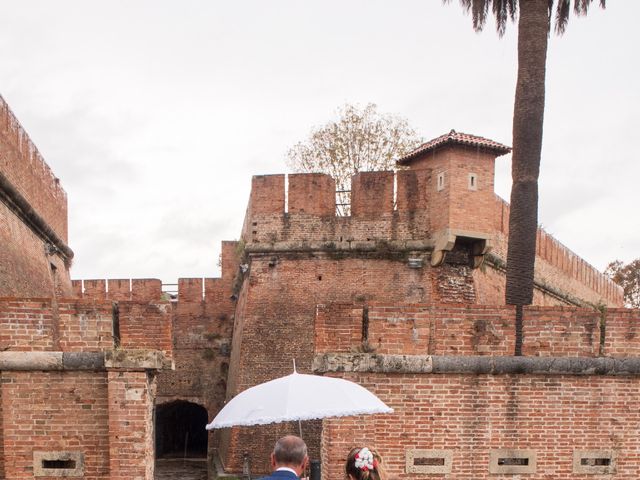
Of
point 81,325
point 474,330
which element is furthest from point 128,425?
point 474,330

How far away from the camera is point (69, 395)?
841 cm

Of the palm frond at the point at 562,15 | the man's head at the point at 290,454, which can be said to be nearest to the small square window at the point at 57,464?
the man's head at the point at 290,454

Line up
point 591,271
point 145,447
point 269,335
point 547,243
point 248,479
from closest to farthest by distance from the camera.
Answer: point 145,447 → point 248,479 → point 269,335 → point 547,243 → point 591,271

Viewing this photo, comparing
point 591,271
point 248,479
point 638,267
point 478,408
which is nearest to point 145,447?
point 478,408

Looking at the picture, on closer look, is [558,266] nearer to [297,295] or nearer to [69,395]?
[297,295]

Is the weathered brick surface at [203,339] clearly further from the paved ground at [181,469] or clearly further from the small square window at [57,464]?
the small square window at [57,464]

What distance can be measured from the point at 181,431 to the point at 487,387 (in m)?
20.4

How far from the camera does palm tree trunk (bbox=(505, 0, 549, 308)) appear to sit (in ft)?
36.9

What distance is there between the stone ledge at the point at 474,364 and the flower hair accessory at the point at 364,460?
3.96m

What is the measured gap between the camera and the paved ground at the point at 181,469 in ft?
65.2

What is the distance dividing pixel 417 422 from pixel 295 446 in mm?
4612

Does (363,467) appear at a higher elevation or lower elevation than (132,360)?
lower

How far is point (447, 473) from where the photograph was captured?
8.70m

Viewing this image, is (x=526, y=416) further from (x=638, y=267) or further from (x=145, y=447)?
(x=638, y=267)
